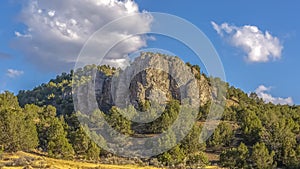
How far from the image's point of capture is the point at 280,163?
270 feet

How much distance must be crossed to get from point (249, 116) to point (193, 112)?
1478cm

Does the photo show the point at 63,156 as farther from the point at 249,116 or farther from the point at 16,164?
the point at 249,116

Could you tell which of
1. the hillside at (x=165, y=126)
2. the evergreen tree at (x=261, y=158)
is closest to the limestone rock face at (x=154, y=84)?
the hillside at (x=165, y=126)

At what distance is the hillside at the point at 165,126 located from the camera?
246ft

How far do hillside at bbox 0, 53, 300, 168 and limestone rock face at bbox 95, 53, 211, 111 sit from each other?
29 centimetres

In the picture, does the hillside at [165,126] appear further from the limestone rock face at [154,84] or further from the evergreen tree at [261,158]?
the limestone rock face at [154,84]

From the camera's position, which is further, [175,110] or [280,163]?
[175,110]

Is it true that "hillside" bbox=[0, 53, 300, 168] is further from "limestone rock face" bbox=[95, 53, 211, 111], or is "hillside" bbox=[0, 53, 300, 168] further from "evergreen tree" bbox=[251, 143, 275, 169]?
"limestone rock face" bbox=[95, 53, 211, 111]

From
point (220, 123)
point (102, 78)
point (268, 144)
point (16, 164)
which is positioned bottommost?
point (16, 164)

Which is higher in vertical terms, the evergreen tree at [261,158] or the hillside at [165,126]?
the hillside at [165,126]

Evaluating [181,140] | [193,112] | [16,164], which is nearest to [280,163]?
[181,140]

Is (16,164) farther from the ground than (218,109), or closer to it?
closer to it

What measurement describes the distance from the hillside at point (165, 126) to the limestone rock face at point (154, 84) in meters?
0.29

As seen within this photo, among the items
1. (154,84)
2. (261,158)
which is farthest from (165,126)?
(154,84)
